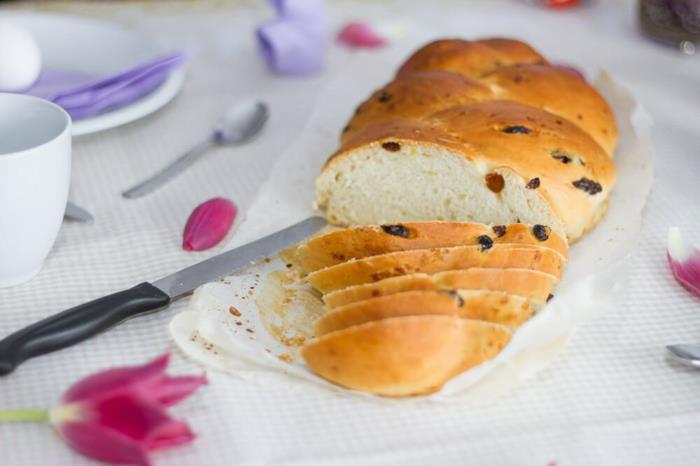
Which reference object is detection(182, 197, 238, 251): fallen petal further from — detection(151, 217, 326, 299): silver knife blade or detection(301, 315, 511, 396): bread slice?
detection(301, 315, 511, 396): bread slice

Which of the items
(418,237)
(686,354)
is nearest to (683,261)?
(686,354)

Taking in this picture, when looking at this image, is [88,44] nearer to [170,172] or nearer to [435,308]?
[170,172]

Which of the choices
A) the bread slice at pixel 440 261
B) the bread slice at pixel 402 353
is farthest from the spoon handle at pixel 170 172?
the bread slice at pixel 402 353

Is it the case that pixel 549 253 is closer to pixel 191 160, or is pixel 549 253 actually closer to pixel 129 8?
pixel 191 160

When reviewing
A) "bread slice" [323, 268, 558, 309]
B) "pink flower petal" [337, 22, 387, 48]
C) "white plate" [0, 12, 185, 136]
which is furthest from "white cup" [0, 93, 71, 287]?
"pink flower petal" [337, 22, 387, 48]

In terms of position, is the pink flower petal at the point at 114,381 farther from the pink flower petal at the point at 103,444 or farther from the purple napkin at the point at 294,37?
the purple napkin at the point at 294,37

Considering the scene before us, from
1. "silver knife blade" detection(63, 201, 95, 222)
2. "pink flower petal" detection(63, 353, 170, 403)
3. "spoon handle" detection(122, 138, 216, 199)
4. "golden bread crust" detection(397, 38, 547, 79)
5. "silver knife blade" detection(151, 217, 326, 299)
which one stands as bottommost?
"spoon handle" detection(122, 138, 216, 199)

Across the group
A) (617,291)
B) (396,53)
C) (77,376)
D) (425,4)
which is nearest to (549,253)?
(617,291)
